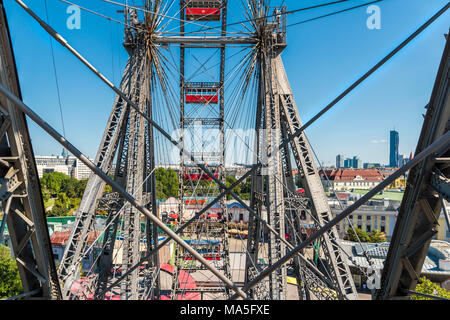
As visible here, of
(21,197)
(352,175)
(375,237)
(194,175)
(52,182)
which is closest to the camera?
(21,197)

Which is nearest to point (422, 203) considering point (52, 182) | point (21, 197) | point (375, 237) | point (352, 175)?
point (21, 197)

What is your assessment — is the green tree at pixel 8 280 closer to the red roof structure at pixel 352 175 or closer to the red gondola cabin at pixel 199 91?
the red gondola cabin at pixel 199 91

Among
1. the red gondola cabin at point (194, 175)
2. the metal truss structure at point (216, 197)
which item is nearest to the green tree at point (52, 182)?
the red gondola cabin at point (194, 175)

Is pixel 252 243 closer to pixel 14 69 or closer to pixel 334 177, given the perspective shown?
pixel 14 69

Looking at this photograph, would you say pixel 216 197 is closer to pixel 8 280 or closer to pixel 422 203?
pixel 422 203

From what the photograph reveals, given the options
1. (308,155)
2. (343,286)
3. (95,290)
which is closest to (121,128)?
(95,290)

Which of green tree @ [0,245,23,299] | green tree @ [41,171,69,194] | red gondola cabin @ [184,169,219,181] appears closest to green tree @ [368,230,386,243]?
red gondola cabin @ [184,169,219,181]
